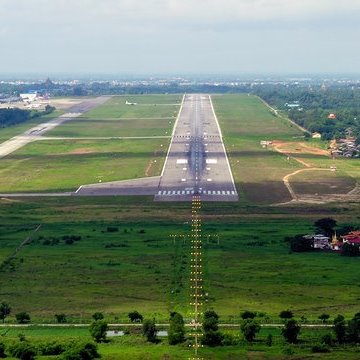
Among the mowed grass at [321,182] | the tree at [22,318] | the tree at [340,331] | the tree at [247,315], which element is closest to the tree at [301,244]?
the tree at [247,315]

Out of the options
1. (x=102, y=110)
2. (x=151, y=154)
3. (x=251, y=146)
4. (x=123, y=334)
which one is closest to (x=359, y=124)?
(x=251, y=146)

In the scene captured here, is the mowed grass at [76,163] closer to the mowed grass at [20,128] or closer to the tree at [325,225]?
the mowed grass at [20,128]

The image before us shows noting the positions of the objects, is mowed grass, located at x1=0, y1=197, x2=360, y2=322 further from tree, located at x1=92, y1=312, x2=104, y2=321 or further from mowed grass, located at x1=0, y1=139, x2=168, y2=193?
mowed grass, located at x1=0, y1=139, x2=168, y2=193

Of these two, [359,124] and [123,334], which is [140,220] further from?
[359,124]

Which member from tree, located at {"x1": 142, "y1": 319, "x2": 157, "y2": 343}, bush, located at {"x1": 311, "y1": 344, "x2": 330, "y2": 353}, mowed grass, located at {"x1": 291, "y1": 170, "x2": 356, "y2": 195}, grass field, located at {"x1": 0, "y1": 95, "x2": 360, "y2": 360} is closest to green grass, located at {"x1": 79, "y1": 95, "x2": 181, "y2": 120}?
grass field, located at {"x1": 0, "y1": 95, "x2": 360, "y2": 360}

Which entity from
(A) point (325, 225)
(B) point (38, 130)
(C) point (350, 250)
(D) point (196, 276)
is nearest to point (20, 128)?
(B) point (38, 130)

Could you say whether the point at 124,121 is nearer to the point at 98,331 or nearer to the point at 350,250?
the point at 350,250
